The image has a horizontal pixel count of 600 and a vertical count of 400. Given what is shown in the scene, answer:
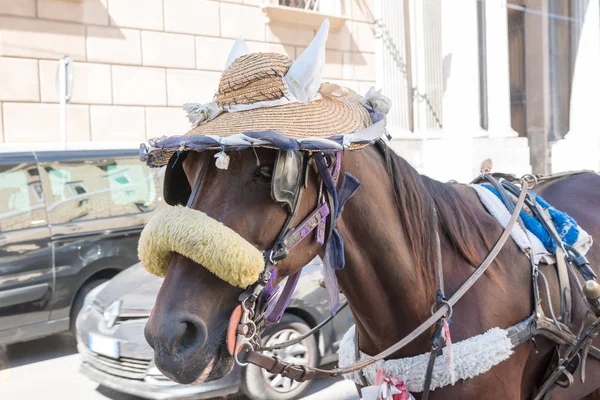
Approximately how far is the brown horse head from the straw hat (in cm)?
9

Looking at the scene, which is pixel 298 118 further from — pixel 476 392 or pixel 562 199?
pixel 562 199

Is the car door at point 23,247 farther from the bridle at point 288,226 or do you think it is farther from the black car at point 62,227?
the bridle at point 288,226

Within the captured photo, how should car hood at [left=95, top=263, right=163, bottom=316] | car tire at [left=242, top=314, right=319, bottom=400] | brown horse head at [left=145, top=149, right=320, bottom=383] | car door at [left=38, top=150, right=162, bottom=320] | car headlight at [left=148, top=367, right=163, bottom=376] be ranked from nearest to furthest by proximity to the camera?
brown horse head at [left=145, top=149, right=320, bottom=383], car headlight at [left=148, top=367, right=163, bottom=376], car tire at [left=242, top=314, right=319, bottom=400], car hood at [left=95, top=263, right=163, bottom=316], car door at [left=38, top=150, right=162, bottom=320]

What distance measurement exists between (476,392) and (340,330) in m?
3.03

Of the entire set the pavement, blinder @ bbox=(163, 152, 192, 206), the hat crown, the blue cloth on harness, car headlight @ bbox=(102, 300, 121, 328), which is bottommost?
the pavement

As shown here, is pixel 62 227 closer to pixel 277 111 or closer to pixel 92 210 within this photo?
pixel 92 210

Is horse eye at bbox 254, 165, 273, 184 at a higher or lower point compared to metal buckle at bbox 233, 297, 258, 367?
higher

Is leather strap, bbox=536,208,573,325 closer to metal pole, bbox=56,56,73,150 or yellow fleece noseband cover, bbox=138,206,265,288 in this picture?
yellow fleece noseband cover, bbox=138,206,265,288

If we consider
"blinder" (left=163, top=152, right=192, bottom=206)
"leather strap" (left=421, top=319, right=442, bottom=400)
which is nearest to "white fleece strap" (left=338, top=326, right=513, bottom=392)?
"leather strap" (left=421, top=319, right=442, bottom=400)

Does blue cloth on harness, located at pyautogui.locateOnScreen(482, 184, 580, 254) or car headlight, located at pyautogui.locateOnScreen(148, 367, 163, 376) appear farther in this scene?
car headlight, located at pyautogui.locateOnScreen(148, 367, 163, 376)

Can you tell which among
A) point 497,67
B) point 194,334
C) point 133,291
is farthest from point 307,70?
point 497,67

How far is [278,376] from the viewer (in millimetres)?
4605

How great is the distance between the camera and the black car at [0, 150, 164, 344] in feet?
19.3

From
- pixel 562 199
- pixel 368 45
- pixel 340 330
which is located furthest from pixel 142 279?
pixel 368 45
